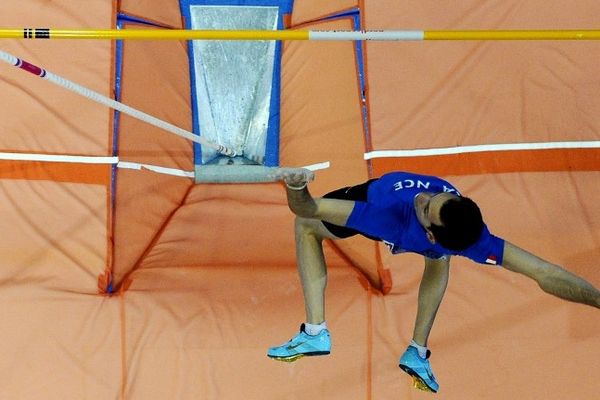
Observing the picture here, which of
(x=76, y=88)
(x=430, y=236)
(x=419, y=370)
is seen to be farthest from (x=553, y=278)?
(x=76, y=88)

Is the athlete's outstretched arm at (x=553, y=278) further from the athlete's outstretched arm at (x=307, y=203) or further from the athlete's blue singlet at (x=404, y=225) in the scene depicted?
the athlete's outstretched arm at (x=307, y=203)

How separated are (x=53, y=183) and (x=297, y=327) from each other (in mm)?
1081

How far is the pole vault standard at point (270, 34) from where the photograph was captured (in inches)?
93.5

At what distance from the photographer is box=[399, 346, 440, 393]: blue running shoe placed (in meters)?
2.39

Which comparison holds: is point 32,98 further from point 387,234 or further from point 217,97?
point 387,234

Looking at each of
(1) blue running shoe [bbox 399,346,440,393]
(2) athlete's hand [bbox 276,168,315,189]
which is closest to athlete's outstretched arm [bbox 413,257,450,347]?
(1) blue running shoe [bbox 399,346,440,393]

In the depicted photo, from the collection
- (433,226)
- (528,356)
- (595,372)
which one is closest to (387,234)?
(433,226)

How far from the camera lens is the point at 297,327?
2.89m

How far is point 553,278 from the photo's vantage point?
2049mm

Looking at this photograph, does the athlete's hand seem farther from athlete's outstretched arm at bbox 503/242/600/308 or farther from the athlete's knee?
athlete's outstretched arm at bbox 503/242/600/308

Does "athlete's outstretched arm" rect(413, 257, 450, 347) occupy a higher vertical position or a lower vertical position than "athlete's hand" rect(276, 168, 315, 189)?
lower

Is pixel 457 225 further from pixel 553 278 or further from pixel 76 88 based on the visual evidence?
pixel 76 88

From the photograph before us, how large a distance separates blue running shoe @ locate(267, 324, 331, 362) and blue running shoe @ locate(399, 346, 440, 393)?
10.8 inches

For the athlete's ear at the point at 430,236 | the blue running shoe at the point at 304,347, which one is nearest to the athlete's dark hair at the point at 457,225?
the athlete's ear at the point at 430,236
